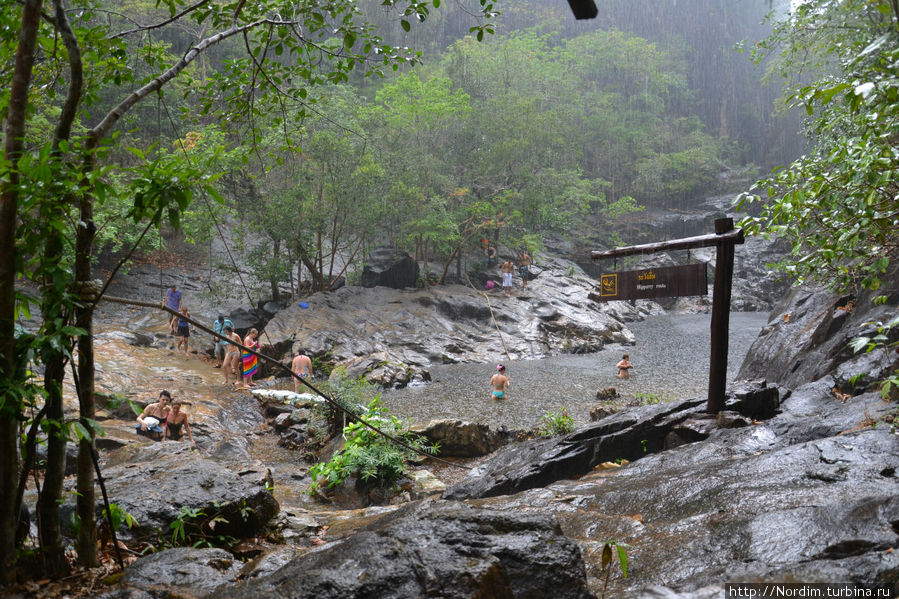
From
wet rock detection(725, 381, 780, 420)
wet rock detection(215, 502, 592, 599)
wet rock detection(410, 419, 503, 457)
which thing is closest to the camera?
wet rock detection(215, 502, 592, 599)

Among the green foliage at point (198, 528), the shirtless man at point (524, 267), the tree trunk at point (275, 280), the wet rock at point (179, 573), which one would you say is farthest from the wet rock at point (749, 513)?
the shirtless man at point (524, 267)

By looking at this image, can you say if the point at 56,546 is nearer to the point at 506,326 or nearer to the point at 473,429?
the point at 473,429

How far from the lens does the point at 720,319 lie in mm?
7086

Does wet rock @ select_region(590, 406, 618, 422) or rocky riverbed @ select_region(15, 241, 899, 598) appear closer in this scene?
rocky riverbed @ select_region(15, 241, 899, 598)

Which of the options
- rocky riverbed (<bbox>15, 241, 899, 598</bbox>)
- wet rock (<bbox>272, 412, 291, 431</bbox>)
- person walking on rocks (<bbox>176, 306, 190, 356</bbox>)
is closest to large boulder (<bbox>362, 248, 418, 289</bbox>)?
person walking on rocks (<bbox>176, 306, 190, 356</bbox>)

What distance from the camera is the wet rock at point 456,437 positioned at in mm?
9562

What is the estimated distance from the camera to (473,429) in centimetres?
976

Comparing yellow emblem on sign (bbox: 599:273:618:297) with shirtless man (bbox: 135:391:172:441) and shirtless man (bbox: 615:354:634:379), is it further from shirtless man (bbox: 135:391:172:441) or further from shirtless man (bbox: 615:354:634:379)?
shirtless man (bbox: 615:354:634:379)

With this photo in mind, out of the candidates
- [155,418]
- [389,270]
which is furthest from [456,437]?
[389,270]

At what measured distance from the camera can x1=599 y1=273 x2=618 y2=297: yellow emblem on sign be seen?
7.66 metres

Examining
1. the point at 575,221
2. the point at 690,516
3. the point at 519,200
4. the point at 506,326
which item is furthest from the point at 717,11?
the point at 690,516

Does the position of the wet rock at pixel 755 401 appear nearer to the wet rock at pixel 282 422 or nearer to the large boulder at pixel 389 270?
the wet rock at pixel 282 422

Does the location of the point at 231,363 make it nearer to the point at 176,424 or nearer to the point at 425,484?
the point at 176,424

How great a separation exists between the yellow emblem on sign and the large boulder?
16.9 meters
